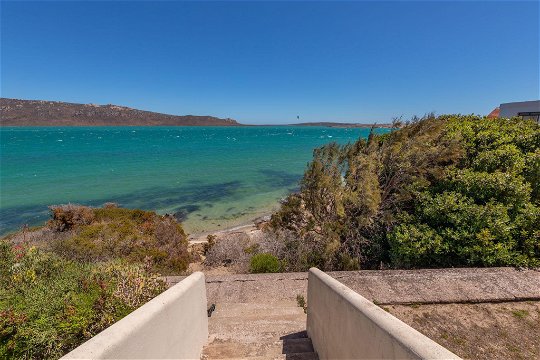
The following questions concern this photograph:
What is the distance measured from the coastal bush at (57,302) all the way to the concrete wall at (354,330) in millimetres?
2070

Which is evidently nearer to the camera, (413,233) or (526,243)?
(526,243)

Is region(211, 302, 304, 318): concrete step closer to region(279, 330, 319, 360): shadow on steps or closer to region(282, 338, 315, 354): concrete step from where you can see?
region(279, 330, 319, 360): shadow on steps

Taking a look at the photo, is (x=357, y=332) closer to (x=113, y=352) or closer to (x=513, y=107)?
(x=113, y=352)

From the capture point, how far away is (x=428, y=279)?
471cm

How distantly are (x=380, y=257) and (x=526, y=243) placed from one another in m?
2.66

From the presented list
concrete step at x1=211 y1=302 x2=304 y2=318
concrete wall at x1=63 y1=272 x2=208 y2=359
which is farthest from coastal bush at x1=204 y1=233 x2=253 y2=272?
concrete wall at x1=63 y1=272 x2=208 y2=359

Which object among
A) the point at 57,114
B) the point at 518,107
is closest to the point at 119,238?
the point at 518,107

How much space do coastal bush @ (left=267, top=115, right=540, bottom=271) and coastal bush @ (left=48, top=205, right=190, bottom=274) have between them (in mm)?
3537

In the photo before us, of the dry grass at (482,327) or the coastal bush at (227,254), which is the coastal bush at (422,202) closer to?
the dry grass at (482,327)

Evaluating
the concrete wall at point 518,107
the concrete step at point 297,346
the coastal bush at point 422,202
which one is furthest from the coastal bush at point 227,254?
the concrete wall at point 518,107

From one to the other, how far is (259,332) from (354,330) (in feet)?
6.82

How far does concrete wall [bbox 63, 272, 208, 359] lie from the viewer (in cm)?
171

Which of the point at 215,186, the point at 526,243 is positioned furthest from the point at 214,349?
the point at 215,186

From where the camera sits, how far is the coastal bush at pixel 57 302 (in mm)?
2547
